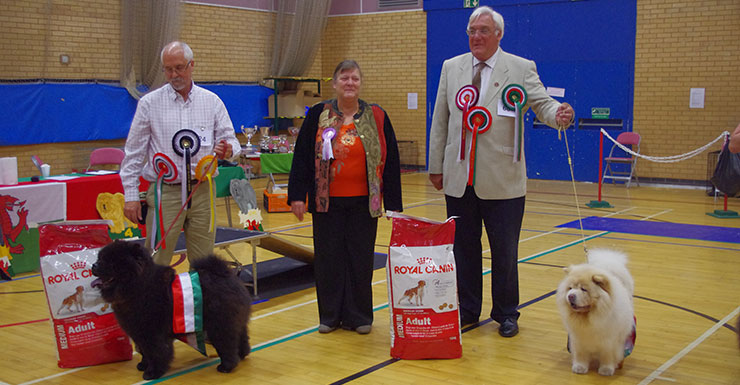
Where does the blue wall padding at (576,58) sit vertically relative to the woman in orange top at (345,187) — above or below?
above

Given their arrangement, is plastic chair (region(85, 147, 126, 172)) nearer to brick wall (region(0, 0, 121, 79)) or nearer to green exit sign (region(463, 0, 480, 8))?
brick wall (region(0, 0, 121, 79))

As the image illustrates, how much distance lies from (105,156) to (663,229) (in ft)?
21.9

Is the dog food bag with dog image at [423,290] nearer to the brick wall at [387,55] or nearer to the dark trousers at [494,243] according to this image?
the dark trousers at [494,243]

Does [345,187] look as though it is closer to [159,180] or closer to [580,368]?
[159,180]

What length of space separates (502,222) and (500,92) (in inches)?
28.4

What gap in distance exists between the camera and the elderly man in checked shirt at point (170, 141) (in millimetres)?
3668

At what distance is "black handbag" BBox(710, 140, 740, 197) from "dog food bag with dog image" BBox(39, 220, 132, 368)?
23.4 ft

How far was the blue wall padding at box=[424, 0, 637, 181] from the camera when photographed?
11664 millimetres

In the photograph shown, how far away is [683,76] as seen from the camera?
36.6ft

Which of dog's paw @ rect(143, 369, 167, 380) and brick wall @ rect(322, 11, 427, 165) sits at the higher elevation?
brick wall @ rect(322, 11, 427, 165)

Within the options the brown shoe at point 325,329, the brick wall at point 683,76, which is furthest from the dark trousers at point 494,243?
the brick wall at point 683,76

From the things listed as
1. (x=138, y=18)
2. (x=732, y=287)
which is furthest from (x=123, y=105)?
(x=732, y=287)

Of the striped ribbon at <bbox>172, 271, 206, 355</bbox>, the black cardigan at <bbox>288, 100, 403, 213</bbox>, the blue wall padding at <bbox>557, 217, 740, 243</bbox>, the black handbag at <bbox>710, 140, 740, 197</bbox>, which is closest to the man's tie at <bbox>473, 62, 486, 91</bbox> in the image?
the black cardigan at <bbox>288, 100, 403, 213</bbox>

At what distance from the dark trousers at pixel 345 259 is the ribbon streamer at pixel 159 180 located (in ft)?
2.84
